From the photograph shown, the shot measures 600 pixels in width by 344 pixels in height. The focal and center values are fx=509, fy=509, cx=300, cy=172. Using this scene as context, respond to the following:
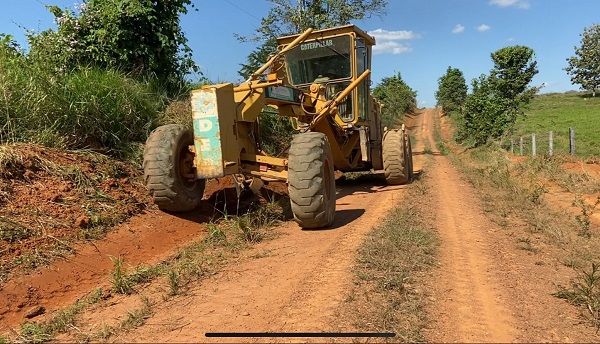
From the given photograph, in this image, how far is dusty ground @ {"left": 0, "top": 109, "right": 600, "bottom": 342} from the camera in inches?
140

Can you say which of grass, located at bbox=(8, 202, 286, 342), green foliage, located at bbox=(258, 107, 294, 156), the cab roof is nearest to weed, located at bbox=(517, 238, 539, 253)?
grass, located at bbox=(8, 202, 286, 342)

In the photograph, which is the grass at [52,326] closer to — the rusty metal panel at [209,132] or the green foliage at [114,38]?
the rusty metal panel at [209,132]

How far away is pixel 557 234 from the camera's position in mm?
6340

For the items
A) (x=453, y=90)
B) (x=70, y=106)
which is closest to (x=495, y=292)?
(x=70, y=106)

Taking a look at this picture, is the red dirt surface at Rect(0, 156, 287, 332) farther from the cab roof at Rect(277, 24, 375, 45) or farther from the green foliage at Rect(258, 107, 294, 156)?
the green foliage at Rect(258, 107, 294, 156)

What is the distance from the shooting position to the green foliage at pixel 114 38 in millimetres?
8977

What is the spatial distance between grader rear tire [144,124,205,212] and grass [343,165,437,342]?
7.90 ft

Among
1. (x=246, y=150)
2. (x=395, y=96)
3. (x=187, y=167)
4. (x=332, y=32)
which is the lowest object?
(x=187, y=167)

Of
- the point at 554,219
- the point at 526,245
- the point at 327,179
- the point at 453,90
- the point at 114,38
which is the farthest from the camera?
the point at 453,90

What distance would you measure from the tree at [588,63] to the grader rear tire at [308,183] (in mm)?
78086

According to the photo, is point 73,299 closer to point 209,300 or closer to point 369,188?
point 209,300

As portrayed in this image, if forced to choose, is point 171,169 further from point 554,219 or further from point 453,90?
point 453,90

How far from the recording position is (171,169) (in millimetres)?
6207

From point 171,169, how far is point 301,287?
264 cm
